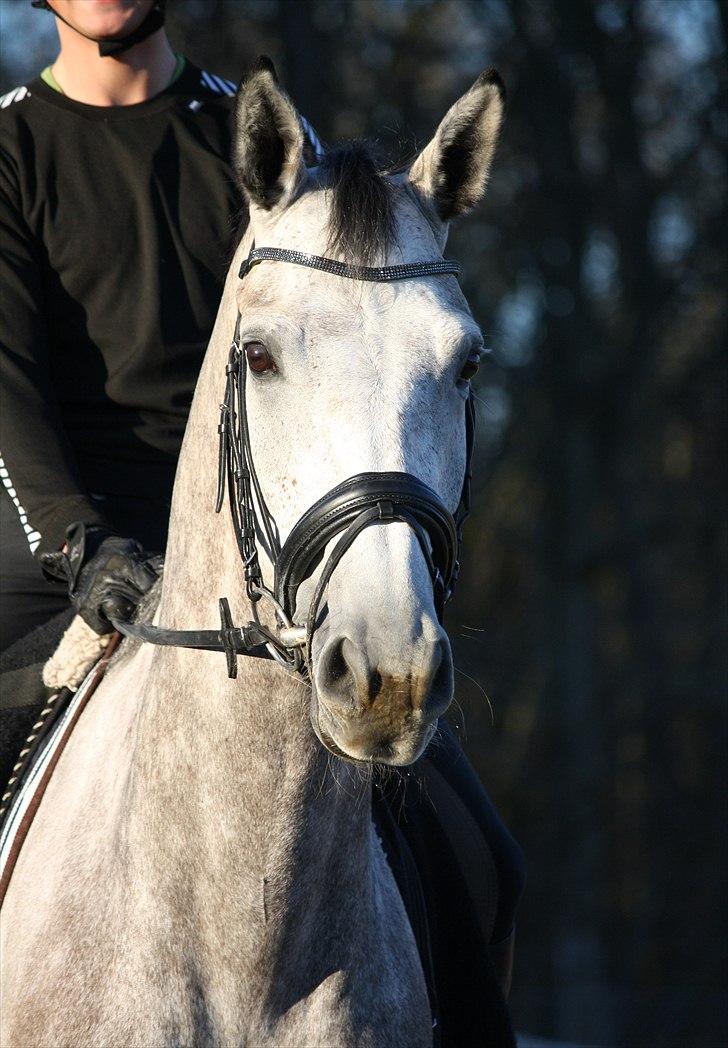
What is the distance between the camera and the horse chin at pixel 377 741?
2484mm

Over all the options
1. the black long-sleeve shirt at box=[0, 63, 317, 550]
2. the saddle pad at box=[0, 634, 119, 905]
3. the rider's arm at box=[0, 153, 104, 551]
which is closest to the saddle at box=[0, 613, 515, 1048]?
the saddle pad at box=[0, 634, 119, 905]

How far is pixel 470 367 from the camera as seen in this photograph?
9.48ft

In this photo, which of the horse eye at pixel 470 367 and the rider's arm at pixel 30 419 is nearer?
the horse eye at pixel 470 367

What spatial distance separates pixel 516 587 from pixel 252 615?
16.1 m

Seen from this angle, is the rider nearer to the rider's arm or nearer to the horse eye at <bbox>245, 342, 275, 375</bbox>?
the rider's arm

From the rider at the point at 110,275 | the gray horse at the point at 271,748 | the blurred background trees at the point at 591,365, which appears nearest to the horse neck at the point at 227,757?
the gray horse at the point at 271,748

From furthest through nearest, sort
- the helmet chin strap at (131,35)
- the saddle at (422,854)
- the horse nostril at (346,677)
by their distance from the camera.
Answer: the helmet chin strap at (131,35), the saddle at (422,854), the horse nostril at (346,677)

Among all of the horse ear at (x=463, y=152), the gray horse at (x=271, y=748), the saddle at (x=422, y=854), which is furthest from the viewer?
the saddle at (x=422, y=854)

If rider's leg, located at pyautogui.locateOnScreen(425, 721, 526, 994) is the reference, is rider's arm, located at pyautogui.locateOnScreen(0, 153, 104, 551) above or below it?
above

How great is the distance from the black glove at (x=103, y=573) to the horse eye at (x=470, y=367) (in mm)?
948

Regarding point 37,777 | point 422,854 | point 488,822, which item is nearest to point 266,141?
point 37,777

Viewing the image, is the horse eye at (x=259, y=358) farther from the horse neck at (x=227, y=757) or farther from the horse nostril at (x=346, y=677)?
the horse nostril at (x=346, y=677)

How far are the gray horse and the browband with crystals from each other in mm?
22

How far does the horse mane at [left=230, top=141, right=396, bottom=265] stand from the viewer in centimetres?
281
